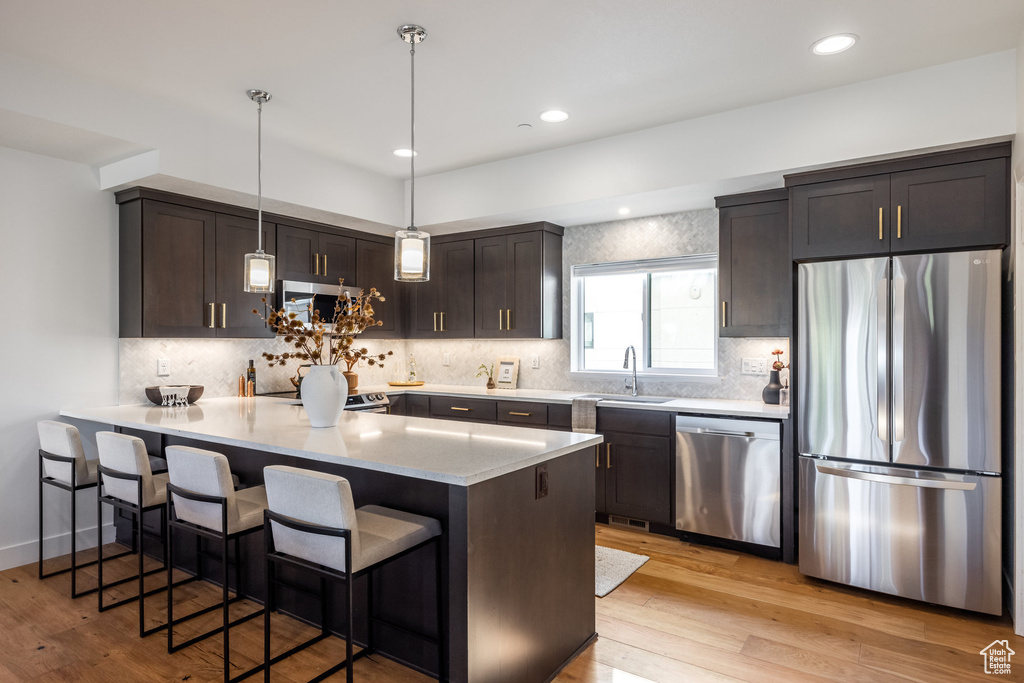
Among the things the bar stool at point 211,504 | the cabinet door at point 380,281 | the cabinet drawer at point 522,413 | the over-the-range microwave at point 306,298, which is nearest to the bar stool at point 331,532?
the bar stool at point 211,504

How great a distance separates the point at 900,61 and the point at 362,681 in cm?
373

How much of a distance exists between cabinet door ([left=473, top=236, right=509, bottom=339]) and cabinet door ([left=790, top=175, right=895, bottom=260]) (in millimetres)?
2294

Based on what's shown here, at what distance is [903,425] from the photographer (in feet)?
9.87

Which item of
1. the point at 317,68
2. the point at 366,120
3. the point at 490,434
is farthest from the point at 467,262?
the point at 490,434

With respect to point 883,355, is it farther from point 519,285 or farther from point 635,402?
point 519,285

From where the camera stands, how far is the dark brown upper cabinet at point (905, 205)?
9.64 ft

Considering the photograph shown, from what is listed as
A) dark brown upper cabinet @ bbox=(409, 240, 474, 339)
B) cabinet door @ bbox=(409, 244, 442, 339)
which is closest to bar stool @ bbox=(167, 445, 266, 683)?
dark brown upper cabinet @ bbox=(409, 240, 474, 339)

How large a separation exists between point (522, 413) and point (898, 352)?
98.0 inches

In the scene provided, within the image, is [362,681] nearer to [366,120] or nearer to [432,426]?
[432,426]

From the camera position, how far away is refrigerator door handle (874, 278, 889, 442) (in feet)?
9.99

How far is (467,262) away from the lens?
5.17m

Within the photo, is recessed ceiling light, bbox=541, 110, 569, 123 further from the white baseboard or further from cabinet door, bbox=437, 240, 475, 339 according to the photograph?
the white baseboard

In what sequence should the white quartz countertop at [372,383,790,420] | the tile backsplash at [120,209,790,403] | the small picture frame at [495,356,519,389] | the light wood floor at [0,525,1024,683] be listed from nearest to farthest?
the light wood floor at [0,525,1024,683], the white quartz countertop at [372,383,790,420], the tile backsplash at [120,209,790,403], the small picture frame at [495,356,519,389]

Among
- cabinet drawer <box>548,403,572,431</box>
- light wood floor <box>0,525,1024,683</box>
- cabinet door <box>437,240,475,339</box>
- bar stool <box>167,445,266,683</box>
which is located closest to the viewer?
bar stool <box>167,445,266,683</box>
